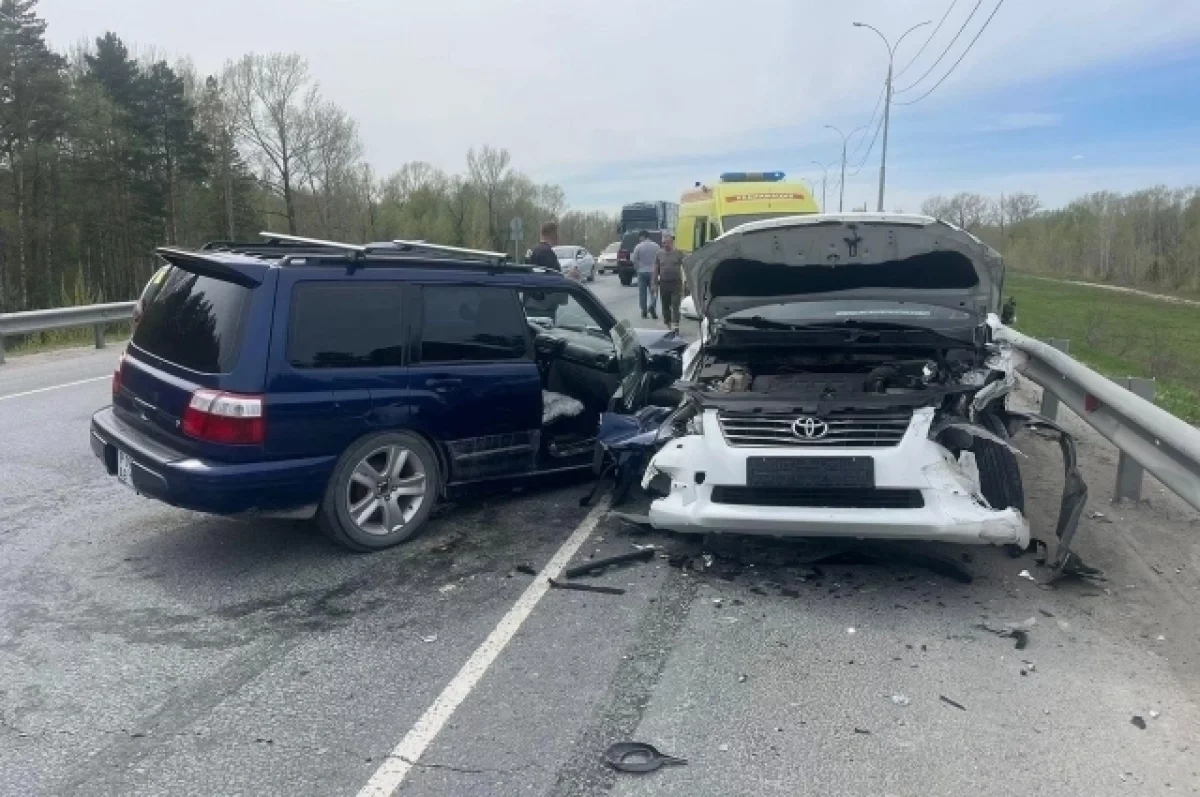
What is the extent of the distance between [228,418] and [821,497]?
9.76 ft

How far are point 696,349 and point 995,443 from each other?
6.87ft

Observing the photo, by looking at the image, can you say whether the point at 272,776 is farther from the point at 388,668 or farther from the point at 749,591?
the point at 749,591

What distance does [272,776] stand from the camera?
3090mm

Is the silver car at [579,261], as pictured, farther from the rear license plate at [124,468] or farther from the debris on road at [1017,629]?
the debris on road at [1017,629]

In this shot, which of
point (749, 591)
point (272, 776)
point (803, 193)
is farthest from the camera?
point (803, 193)

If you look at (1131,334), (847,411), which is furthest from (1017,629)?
(1131,334)

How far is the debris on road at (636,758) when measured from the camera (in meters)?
Answer: 3.17

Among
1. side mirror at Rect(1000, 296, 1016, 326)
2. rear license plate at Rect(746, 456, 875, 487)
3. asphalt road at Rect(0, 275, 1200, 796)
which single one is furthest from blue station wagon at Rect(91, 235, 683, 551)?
side mirror at Rect(1000, 296, 1016, 326)

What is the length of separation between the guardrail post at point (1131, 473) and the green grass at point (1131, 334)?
3.84 metres

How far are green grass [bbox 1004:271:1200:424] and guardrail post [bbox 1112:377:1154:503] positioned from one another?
384cm

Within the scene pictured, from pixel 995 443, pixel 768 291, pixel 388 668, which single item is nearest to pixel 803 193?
pixel 768 291

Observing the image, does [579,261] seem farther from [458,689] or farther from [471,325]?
[458,689]

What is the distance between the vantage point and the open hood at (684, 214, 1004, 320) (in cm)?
580

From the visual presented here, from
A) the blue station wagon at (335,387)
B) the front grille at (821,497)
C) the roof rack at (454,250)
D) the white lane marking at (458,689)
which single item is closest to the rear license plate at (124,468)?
the blue station wagon at (335,387)
